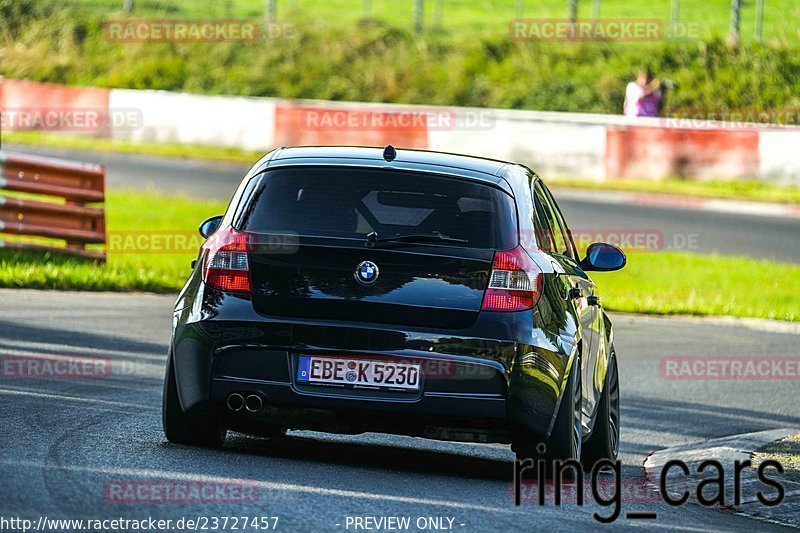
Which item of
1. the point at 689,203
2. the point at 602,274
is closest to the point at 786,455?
the point at 602,274

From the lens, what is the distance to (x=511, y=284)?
7.54 m

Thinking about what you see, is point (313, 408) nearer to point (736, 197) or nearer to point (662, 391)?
point (662, 391)

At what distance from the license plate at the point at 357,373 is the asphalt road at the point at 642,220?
15.8 m

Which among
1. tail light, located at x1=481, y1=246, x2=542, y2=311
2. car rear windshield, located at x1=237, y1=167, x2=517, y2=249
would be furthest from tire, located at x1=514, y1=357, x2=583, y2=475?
car rear windshield, located at x1=237, y1=167, x2=517, y2=249

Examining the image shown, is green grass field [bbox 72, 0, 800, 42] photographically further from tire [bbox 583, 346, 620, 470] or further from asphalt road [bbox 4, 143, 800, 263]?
tire [bbox 583, 346, 620, 470]

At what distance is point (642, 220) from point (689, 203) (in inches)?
133

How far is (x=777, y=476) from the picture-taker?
8672 millimetres

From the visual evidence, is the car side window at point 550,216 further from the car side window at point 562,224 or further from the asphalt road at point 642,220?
the asphalt road at point 642,220

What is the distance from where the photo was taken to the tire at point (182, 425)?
25.7 feet

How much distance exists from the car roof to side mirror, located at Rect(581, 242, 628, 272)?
0.83 meters

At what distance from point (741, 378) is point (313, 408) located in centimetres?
687

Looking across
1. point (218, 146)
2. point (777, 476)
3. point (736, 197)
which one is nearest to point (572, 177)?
point (736, 197)

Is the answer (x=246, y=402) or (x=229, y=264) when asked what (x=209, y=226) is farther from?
(x=246, y=402)

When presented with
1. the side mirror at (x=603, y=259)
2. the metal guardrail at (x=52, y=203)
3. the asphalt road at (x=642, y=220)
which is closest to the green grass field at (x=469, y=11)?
the asphalt road at (x=642, y=220)
